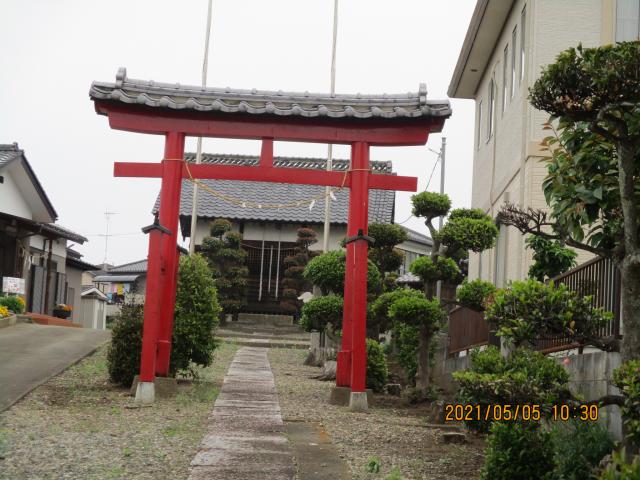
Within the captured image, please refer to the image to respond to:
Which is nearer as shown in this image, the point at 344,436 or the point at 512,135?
the point at 344,436

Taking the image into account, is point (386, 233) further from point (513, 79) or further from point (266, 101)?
point (266, 101)

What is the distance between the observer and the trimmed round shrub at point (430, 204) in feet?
42.2

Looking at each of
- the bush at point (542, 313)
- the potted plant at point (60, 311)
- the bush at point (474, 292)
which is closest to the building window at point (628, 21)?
the bush at point (474, 292)

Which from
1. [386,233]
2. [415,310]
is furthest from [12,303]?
[415,310]

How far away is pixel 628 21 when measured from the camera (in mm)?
13891

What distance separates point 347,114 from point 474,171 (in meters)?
10.3

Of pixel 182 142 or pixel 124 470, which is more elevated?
pixel 182 142

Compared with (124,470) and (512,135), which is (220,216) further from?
(124,470)

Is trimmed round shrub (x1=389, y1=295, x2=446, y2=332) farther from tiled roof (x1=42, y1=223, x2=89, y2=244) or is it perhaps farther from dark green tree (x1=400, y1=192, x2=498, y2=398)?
tiled roof (x1=42, y1=223, x2=89, y2=244)

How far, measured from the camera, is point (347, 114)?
38.7ft

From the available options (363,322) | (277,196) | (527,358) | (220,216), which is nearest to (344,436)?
(363,322)

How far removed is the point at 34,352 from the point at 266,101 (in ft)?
25.5

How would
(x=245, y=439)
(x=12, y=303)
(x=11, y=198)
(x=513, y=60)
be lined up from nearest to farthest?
(x=245, y=439), (x=513, y=60), (x=12, y=303), (x=11, y=198)

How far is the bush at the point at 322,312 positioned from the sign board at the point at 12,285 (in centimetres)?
1163
